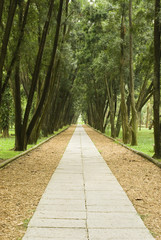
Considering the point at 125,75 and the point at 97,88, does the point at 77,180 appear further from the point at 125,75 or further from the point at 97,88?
the point at 97,88

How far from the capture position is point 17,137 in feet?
46.0

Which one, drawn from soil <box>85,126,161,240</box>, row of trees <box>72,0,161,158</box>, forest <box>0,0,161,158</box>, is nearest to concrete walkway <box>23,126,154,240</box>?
soil <box>85,126,161,240</box>

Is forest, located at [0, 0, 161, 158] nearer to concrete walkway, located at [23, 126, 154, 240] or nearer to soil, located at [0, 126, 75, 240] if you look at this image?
soil, located at [0, 126, 75, 240]

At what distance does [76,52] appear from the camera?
27.0m

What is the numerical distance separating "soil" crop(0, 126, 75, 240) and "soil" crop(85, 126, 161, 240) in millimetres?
1818

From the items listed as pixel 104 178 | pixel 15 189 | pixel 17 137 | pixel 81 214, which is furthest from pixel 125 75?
pixel 81 214

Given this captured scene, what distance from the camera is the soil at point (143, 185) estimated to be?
15.3ft

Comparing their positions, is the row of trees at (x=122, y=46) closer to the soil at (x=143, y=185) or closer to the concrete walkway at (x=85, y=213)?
the soil at (x=143, y=185)

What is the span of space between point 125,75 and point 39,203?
Answer: 54.6ft

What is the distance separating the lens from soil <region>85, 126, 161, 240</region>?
465cm

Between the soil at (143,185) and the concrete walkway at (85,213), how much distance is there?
0.16 meters

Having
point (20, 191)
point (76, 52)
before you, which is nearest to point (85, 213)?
point (20, 191)

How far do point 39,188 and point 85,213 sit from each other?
83.0 inches

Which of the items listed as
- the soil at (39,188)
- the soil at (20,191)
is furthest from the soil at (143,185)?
the soil at (20,191)
